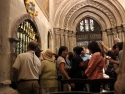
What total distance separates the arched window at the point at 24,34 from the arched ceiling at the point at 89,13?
4.63 meters

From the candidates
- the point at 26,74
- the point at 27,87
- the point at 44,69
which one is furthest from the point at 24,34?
the point at 27,87

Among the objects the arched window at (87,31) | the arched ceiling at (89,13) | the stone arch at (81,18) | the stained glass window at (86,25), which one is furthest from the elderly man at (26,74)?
the stained glass window at (86,25)

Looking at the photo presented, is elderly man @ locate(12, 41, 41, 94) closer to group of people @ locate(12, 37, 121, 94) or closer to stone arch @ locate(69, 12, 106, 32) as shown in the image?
group of people @ locate(12, 37, 121, 94)

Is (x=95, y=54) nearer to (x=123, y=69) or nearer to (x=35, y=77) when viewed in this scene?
(x=35, y=77)

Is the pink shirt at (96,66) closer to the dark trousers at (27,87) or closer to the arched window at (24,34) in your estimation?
the dark trousers at (27,87)

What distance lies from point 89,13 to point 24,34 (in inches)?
309

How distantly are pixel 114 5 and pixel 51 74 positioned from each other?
29.4 ft

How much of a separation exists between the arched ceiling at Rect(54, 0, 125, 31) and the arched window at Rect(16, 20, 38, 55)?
4.63 meters

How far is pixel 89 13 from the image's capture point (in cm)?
1177

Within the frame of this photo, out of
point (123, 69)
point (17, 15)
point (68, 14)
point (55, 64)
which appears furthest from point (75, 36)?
point (123, 69)

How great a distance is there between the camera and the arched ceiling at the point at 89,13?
10328 millimetres

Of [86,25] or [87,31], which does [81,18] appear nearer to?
[86,25]

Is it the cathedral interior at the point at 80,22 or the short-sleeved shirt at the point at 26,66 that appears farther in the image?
the cathedral interior at the point at 80,22

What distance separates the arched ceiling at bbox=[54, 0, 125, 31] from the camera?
1033 centimetres
